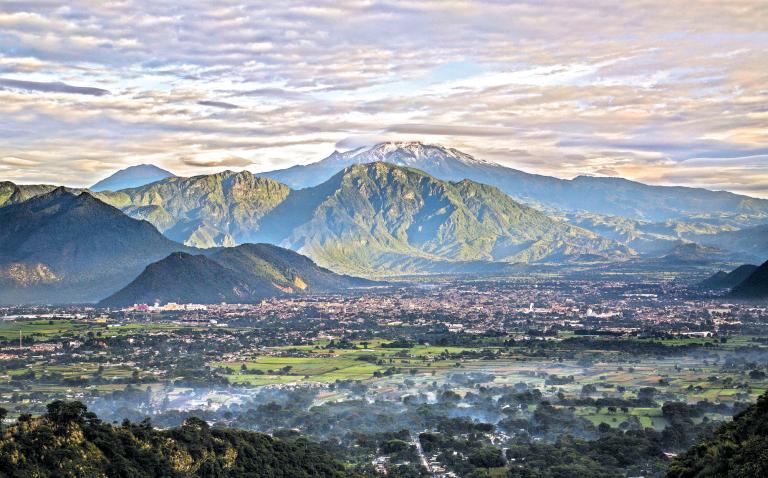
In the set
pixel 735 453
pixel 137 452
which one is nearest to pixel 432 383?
pixel 137 452

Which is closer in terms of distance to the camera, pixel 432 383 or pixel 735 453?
pixel 735 453

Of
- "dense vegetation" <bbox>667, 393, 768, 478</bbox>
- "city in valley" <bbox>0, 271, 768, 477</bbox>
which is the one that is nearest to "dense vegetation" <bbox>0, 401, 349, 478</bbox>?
"city in valley" <bbox>0, 271, 768, 477</bbox>

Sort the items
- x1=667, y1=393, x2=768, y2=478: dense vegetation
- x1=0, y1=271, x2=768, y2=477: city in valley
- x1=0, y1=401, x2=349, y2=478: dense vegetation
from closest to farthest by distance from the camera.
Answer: x1=667, y1=393, x2=768, y2=478: dense vegetation, x1=0, y1=401, x2=349, y2=478: dense vegetation, x1=0, y1=271, x2=768, y2=477: city in valley

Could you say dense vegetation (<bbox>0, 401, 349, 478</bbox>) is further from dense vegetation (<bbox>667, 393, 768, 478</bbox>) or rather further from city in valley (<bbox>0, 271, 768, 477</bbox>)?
dense vegetation (<bbox>667, 393, 768, 478</bbox>)

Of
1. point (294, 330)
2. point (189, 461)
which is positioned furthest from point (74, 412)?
point (294, 330)

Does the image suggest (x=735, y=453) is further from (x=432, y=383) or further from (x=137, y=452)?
(x=432, y=383)

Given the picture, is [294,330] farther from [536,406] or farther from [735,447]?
[735,447]

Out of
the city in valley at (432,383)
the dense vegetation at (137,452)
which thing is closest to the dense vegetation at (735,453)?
the city in valley at (432,383)

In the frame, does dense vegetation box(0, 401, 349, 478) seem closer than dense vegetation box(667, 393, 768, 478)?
No
